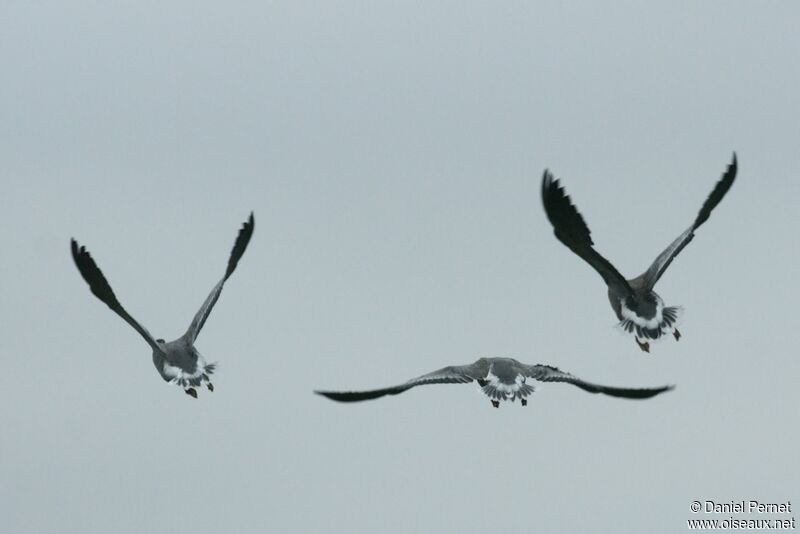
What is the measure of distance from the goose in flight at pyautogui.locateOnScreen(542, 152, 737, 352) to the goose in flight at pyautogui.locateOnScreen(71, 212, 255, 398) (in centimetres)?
905

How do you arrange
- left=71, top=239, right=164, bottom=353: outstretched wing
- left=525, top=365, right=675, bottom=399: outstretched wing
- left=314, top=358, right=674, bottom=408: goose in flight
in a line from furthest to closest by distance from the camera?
left=71, top=239, right=164, bottom=353: outstretched wing, left=314, top=358, right=674, bottom=408: goose in flight, left=525, top=365, right=675, bottom=399: outstretched wing

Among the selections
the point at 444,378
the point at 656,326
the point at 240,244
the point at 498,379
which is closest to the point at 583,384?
the point at 656,326

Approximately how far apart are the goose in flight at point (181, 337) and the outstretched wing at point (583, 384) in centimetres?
716

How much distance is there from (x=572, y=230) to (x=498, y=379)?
16.9 feet

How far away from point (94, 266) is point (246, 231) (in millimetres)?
5099

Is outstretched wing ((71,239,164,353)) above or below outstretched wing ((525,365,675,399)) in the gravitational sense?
above

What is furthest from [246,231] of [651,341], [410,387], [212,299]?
[651,341]

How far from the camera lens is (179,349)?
54.4 metres

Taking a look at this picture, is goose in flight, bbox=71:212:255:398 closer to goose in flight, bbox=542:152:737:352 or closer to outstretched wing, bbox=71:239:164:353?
outstretched wing, bbox=71:239:164:353

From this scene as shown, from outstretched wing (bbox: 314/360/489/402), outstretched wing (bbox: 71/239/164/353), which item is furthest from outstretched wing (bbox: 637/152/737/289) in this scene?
outstretched wing (bbox: 71/239/164/353)

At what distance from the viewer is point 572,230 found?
1921 inches

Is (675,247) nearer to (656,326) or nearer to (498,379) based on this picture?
(656,326)

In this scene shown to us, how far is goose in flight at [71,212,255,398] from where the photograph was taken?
52.5 meters

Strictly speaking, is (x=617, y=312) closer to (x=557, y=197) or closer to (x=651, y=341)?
(x=651, y=341)
